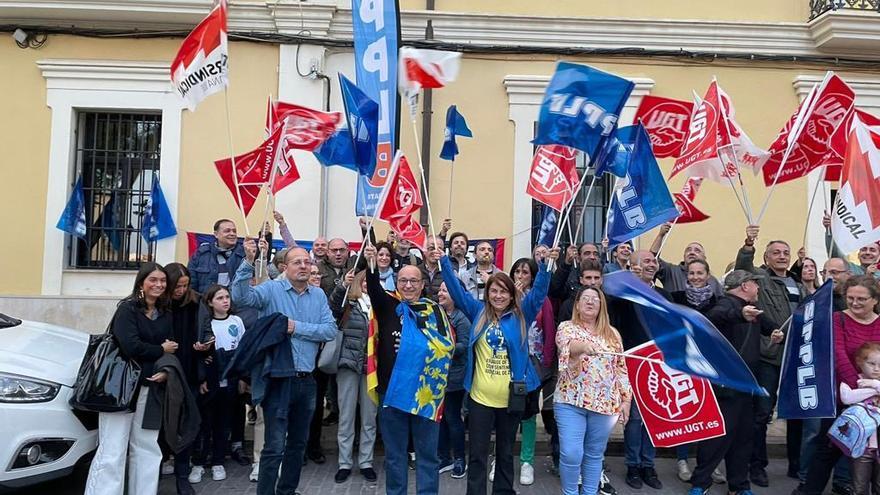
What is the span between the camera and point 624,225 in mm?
5996

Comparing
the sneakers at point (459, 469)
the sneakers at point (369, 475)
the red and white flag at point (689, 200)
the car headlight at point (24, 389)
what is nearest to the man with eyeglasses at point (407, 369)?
the sneakers at point (369, 475)

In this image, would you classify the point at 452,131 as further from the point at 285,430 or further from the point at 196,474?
the point at 196,474

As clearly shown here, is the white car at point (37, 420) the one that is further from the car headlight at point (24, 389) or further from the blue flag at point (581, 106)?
the blue flag at point (581, 106)

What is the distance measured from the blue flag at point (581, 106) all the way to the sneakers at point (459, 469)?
285cm

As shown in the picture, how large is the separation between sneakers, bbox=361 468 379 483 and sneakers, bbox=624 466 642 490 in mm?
2149

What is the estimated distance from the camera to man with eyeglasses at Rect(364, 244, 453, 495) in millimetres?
4293

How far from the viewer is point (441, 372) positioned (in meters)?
4.43

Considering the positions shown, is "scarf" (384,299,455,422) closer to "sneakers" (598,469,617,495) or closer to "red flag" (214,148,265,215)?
"sneakers" (598,469,617,495)

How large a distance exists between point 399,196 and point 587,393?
7.99 feet

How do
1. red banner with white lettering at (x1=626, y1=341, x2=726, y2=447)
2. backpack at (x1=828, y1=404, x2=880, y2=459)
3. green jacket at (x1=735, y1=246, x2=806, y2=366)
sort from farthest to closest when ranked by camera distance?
1. green jacket at (x1=735, y1=246, x2=806, y2=366)
2. red banner with white lettering at (x1=626, y1=341, x2=726, y2=447)
3. backpack at (x1=828, y1=404, x2=880, y2=459)

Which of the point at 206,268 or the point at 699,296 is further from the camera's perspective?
the point at 206,268

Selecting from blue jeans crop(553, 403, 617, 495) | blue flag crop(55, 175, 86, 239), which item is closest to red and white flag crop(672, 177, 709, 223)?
blue jeans crop(553, 403, 617, 495)

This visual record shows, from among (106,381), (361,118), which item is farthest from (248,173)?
(106,381)

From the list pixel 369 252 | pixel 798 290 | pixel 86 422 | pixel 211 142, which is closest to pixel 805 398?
pixel 798 290
